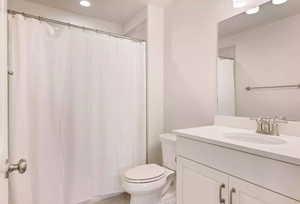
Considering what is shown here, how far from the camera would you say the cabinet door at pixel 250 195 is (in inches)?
33.7

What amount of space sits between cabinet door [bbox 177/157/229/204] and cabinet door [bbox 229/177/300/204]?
0.14 ft

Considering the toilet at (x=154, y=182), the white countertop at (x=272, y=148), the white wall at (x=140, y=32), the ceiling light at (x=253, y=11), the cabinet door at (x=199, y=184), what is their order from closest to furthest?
the white countertop at (x=272, y=148), the cabinet door at (x=199, y=184), the ceiling light at (x=253, y=11), the toilet at (x=154, y=182), the white wall at (x=140, y=32)

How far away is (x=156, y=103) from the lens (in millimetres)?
2348

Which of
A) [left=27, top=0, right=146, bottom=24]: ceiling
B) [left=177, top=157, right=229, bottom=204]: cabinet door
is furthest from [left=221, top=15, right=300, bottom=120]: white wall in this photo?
[left=27, top=0, right=146, bottom=24]: ceiling

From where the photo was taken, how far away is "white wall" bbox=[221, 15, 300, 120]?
129 cm

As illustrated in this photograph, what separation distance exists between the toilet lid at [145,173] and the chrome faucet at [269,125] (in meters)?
0.94

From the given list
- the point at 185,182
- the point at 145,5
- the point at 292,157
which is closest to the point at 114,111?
the point at 185,182

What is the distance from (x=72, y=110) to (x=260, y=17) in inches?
73.3

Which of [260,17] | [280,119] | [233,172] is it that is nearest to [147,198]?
[233,172]

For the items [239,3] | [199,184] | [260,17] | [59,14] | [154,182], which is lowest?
[154,182]

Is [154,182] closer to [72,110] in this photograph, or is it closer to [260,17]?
[72,110]

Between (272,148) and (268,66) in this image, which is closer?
(272,148)

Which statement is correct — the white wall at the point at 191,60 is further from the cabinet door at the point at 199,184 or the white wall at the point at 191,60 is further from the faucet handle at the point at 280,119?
the cabinet door at the point at 199,184

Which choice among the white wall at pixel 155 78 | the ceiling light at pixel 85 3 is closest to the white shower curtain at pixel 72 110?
the white wall at pixel 155 78
